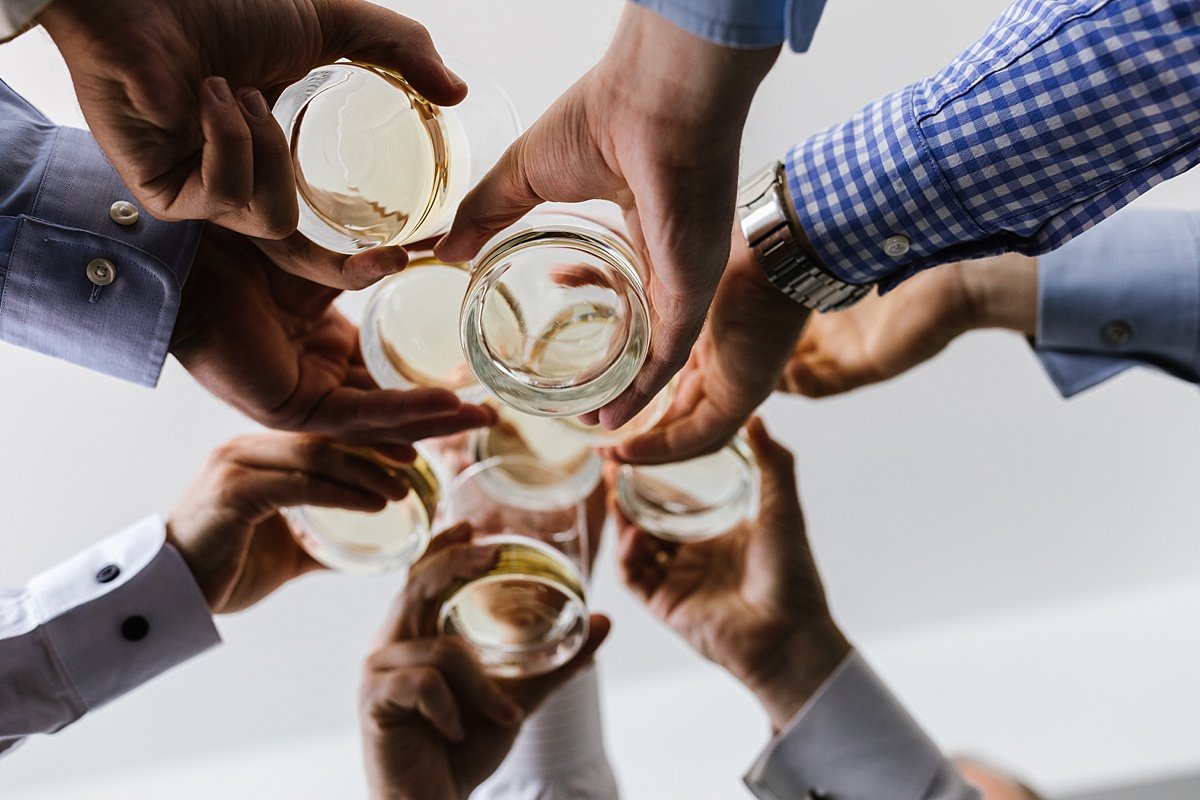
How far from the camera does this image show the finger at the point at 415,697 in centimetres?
65

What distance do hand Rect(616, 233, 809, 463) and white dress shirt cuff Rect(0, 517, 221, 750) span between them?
292 mm

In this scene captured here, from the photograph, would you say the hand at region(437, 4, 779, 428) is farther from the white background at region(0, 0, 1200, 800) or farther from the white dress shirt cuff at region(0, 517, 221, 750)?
the white background at region(0, 0, 1200, 800)

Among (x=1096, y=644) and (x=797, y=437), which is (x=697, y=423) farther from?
(x=1096, y=644)

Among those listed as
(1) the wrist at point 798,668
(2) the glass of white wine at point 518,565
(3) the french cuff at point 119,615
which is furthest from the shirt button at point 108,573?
A: (1) the wrist at point 798,668

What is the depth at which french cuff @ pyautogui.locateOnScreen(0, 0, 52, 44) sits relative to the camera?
14.6 inches

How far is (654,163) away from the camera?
39 cm

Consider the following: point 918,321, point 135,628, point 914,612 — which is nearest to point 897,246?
point 918,321

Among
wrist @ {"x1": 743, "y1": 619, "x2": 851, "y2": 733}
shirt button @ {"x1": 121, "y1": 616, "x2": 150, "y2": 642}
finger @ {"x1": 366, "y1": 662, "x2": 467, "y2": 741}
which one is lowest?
wrist @ {"x1": 743, "y1": 619, "x2": 851, "y2": 733}

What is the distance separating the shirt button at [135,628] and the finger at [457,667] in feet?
0.45

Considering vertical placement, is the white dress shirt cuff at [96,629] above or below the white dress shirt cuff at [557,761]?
above

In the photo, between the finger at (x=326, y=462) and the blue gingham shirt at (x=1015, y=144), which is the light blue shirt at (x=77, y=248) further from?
the blue gingham shirt at (x=1015, y=144)

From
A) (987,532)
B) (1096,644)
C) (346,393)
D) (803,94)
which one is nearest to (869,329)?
(803,94)

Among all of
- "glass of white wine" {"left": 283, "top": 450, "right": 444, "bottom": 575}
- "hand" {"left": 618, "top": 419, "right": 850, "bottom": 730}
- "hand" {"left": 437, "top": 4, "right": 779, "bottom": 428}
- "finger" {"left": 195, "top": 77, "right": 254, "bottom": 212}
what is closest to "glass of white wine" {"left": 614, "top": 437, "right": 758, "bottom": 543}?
"hand" {"left": 618, "top": 419, "right": 850, "bottom": 730}

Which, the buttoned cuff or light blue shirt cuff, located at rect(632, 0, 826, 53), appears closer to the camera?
light blue shirt cuff, located at rect(632, 0, 826, 53)
